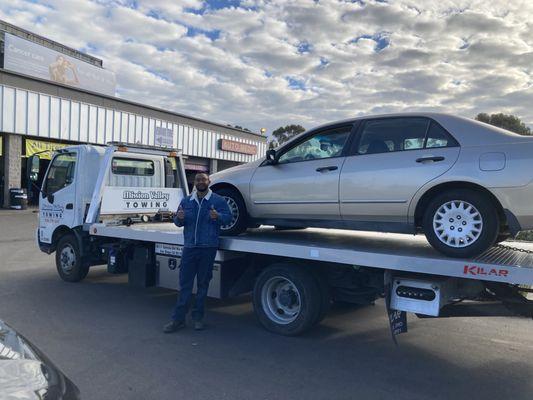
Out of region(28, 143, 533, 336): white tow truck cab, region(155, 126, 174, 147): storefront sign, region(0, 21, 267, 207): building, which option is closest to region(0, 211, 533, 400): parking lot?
region(28, 143, 533, 336): white tow truck cab

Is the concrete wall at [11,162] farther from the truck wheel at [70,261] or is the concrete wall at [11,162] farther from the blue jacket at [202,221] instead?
the blue jacket at [202,221]

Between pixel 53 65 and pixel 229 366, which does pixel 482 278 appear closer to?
pixel 229 366

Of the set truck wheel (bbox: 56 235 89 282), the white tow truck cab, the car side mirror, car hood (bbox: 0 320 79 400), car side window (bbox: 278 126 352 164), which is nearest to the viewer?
car hood (bbox: 0 320 79 400)

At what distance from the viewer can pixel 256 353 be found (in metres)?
5.00

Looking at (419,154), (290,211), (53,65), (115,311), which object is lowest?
(115,311)

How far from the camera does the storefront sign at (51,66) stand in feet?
85.0

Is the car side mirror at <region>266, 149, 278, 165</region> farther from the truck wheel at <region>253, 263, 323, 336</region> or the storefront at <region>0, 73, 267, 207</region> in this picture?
the storefront at <region>0, 73, 267, 207</region>

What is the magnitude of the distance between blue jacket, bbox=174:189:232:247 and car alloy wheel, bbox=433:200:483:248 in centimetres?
242

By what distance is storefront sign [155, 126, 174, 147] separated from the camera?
2749cm

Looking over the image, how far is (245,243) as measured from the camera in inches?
227

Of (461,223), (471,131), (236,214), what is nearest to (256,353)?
(236,214)

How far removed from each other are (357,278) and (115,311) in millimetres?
3314

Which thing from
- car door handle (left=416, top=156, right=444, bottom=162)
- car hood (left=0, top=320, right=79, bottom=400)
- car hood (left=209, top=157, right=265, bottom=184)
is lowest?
car hood (left=0, top=320, right=79, bottom=400)

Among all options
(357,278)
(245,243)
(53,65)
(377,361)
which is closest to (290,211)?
(245,243)
